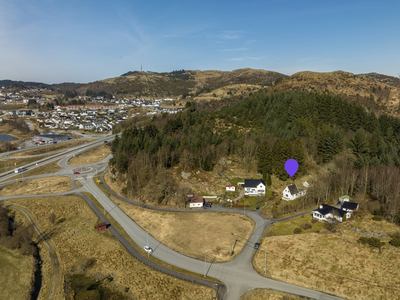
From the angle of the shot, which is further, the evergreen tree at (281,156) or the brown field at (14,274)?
the evergreen tree at (281,156)

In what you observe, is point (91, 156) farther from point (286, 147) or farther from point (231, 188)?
point (286, 147)

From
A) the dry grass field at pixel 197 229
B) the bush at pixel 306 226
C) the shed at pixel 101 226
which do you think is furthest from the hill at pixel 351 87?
the shed at pixel 101 226

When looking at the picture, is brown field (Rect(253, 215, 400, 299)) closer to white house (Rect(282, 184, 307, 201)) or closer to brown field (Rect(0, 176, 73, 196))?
white house (Rect(282, 184, 307, 201))

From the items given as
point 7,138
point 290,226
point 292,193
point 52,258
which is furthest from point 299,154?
point 7,138

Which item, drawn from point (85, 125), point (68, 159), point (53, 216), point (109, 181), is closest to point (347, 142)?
point (109, 181)

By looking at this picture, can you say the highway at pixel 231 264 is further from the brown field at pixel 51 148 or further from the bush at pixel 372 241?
the brown field at pixel 51 148

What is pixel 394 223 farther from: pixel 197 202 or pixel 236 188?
pixel 197 202

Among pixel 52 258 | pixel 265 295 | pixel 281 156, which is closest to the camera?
pixel 265 295
